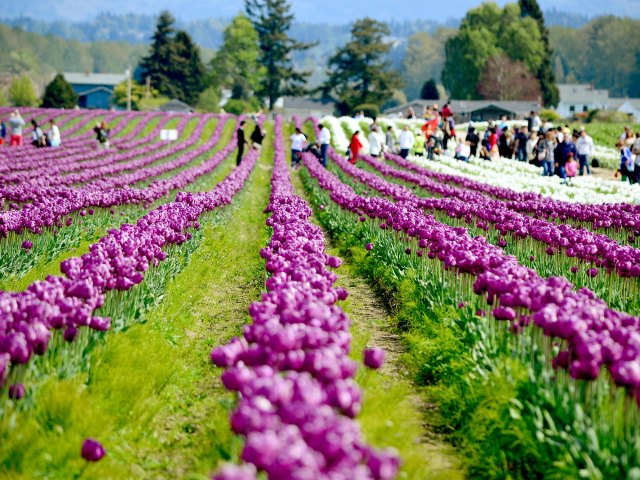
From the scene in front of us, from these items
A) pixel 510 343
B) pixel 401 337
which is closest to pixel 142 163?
pixel 401 337

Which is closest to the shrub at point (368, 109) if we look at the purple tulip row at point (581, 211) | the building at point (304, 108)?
the building at point (304, 108)

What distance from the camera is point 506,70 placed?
332 ft

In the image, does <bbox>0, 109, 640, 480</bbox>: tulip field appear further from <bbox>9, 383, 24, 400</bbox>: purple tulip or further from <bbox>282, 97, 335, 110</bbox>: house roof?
<bbox>282, 97, 335, 110</bbox>: house roof

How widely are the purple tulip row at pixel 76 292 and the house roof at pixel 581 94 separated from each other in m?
145

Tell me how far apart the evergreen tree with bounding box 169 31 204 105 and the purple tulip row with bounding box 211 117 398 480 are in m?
98.7

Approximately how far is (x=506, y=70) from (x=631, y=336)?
10167cm

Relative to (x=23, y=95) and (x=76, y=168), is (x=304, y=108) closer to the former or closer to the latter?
(x=23, y=95)

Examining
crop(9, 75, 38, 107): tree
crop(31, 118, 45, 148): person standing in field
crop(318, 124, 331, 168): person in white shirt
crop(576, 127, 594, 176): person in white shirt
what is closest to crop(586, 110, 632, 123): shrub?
crop(576, 127, 594, 176): person in white shirt

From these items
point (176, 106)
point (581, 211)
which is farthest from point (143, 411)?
point (176, 106)

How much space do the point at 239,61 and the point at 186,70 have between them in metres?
15.5

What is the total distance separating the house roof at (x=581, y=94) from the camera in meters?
142

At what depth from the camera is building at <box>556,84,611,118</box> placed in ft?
466

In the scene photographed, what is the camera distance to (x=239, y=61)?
4523 inches

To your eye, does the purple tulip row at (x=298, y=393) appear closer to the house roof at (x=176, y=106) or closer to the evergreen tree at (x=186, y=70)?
the house roof at (x=176, y=106)
